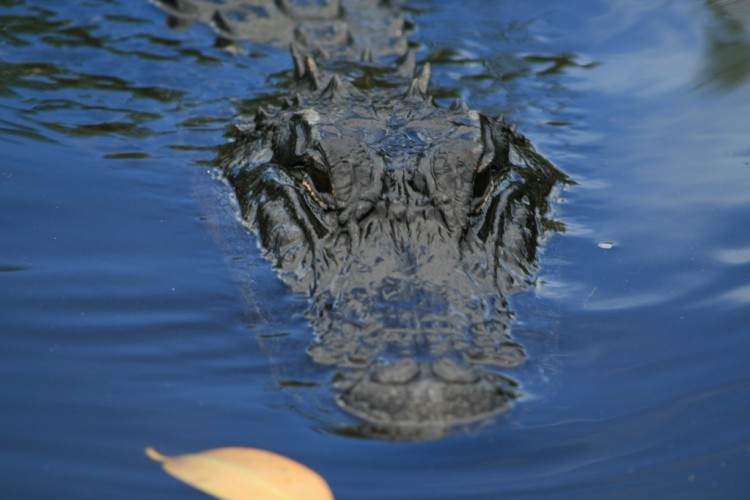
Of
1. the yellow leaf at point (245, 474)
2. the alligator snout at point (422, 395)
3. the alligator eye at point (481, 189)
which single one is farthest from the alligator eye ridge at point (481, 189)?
the yellow leaf at point (245, 474)

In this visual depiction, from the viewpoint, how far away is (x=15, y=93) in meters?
6.79

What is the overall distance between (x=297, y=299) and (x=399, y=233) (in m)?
0.50

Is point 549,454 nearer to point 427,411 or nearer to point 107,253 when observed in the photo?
point 427,411

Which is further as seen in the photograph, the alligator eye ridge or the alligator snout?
the alligator eye ridge

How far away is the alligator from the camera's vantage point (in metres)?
3.30

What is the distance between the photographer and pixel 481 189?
462 cm

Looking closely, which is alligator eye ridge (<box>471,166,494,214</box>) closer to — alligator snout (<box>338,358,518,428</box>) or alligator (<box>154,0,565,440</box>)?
alligator (<box>154,0,565,440</box>)

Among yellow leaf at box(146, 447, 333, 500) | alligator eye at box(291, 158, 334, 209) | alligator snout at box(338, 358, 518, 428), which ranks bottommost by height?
yellow leaf at box(146, 447, 333, 500)

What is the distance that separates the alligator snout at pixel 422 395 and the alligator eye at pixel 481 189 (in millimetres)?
1338

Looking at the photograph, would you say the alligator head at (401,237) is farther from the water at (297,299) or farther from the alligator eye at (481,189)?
the water at (297,299)

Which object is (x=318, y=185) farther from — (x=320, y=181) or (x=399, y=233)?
(x=399, y=233)

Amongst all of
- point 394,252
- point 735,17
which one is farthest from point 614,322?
point 735,17

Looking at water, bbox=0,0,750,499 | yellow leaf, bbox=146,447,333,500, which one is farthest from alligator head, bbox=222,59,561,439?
yellow leaf, bbox=146,447,333,500

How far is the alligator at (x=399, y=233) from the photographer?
10.8ft
